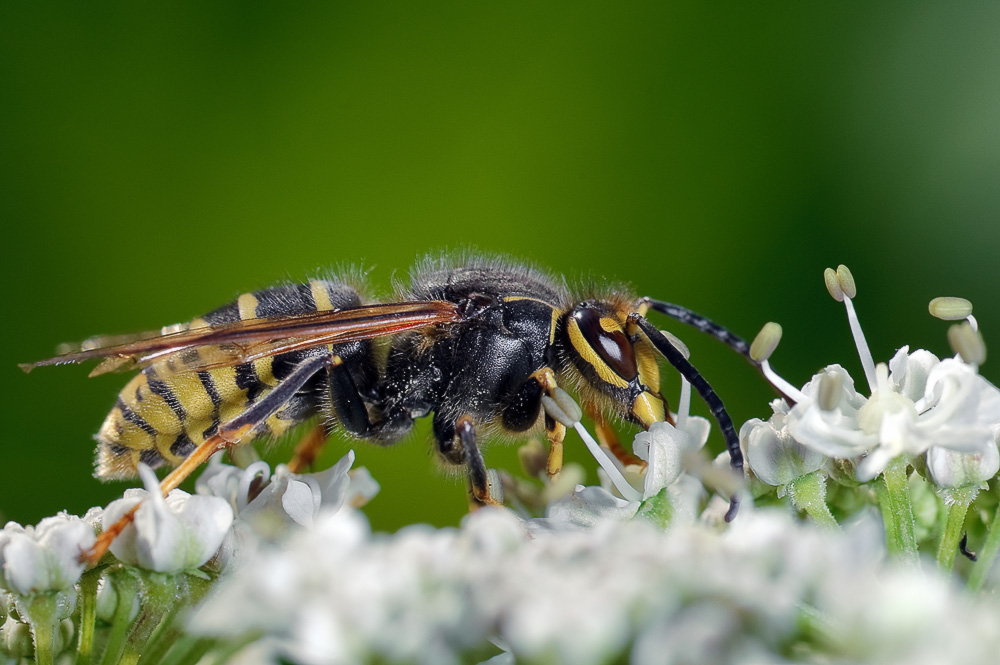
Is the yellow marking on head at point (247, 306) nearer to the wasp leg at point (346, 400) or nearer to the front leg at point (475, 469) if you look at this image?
the wasp leg at point (346, 400)

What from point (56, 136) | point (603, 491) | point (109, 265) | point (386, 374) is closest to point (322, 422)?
point (386, 374)

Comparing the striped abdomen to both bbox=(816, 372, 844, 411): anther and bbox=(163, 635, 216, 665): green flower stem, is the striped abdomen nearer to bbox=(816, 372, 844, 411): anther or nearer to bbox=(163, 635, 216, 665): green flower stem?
bbox=(163, 635, 216, 665): green flower stem

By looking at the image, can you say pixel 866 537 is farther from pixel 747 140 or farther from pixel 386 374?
pixel 747 140

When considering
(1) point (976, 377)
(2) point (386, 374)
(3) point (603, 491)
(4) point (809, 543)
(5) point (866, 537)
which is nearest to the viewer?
(4) point (809, 543)

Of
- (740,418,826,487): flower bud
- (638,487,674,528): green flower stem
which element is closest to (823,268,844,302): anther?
(740,418,826,487): flower bud

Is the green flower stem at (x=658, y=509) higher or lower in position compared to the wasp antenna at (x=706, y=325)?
lower

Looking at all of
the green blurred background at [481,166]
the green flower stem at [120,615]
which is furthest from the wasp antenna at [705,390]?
the green blurred background at [481,166]
